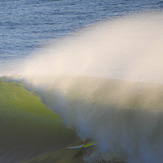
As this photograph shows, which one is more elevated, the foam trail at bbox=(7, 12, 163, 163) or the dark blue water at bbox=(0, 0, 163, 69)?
the dark blue water at bbox=(0, 0, 163, 69)

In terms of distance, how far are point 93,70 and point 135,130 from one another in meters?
3.89

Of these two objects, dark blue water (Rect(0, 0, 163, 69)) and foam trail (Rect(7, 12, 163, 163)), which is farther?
dark blue water (Rect(0, 0, 163, 69))

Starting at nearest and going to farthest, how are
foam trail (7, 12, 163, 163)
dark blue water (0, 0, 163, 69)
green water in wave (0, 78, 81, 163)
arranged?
foam trail (7, 12, 163, 163), green water in wave (0, 78, 81, 163), dark blue water (0, 0, 163, 69)

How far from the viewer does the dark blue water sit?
13.0m

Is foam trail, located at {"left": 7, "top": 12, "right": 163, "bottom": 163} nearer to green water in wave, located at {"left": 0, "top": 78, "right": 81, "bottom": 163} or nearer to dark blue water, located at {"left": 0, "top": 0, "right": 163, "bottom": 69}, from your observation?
green water in wave, located at {"left": 0, "top": 78, "right": 81, "bottom": 163}

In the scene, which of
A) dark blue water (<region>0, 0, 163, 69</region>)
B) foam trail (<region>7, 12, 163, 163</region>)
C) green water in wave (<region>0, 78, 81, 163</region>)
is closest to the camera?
foam trail (<region>7, 12, 163, 163</region>)

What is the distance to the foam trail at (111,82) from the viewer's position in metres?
5.48

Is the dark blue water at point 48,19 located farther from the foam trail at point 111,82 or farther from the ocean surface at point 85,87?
the foam trail at point 111,82

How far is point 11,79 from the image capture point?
9.76 m

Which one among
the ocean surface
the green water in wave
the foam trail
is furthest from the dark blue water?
the green water in wave

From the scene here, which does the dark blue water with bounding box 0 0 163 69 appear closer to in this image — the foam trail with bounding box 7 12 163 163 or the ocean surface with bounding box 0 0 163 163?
the ocean surface with bounding box 0 0 163 163

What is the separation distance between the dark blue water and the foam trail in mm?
1054

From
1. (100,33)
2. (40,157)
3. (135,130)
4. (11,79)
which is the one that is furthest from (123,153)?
(100,33)

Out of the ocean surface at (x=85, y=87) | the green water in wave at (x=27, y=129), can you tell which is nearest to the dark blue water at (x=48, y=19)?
the ocean surface at (x=85, y=87)
